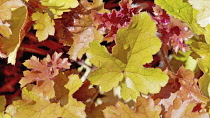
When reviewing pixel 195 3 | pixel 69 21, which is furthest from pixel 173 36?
pixel 69 21

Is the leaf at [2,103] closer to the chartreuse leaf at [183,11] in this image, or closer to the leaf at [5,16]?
the leaf at [5,16]

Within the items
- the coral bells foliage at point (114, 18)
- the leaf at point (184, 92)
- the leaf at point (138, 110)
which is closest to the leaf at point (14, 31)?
the coral bells foliage at point (114, 18)

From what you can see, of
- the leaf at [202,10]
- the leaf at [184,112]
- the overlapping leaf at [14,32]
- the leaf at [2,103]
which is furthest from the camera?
the leaf at [2,103]

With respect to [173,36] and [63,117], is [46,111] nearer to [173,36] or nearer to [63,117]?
[63,117]

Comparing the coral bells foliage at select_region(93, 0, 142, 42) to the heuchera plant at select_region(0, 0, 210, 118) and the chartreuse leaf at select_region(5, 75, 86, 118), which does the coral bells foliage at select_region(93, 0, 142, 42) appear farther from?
the chartreuse leaf at select_region(5, 75, 86, 118)

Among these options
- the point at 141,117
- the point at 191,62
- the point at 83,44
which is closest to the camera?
the point at 141,117

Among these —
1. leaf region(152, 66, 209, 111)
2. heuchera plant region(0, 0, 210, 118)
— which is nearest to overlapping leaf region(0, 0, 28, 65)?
heuchera plant region(0, 0, 210, 118)
